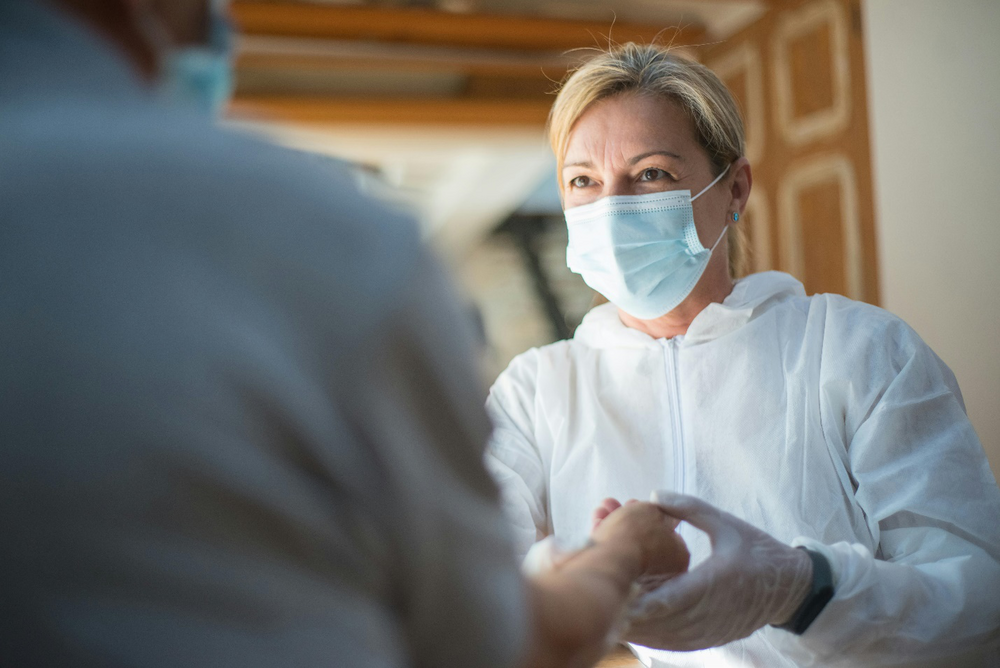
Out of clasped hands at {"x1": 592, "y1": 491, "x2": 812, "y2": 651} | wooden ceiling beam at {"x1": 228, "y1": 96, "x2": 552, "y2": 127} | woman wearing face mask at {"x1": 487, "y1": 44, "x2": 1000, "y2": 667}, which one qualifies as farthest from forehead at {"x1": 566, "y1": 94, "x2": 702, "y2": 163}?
wooden ceiling beam at {"x1": 228, "y1": 96, "x2": 552, "y2": 127}

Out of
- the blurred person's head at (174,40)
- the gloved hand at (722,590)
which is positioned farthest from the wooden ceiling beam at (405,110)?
the blurred person's head at (174,40)

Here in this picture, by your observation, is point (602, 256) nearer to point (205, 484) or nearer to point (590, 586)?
point (590, 586)

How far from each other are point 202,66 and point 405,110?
3.80m

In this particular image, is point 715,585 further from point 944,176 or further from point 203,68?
point 944,176

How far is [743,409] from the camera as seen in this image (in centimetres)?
155

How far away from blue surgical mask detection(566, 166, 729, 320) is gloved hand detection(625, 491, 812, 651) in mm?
606

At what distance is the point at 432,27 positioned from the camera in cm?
380

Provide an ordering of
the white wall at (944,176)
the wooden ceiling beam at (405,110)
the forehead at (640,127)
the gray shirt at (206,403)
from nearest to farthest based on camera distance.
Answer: the gray shirt at (206,403) → the forehead at (640,127) → the white wall at (944,176) → the wooden ceiling beam at (405,110)

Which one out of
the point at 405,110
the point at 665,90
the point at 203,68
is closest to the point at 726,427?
the point at 665,90

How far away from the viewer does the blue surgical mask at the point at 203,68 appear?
0.65 meters

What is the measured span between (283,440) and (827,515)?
46.2 inches

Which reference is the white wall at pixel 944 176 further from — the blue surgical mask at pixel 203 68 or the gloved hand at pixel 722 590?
the blue surgical mask at pixel 203 68

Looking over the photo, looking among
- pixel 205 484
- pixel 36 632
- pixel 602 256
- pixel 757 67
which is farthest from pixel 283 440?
pixel 757 67

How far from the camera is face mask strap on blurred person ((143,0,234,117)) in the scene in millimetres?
638
